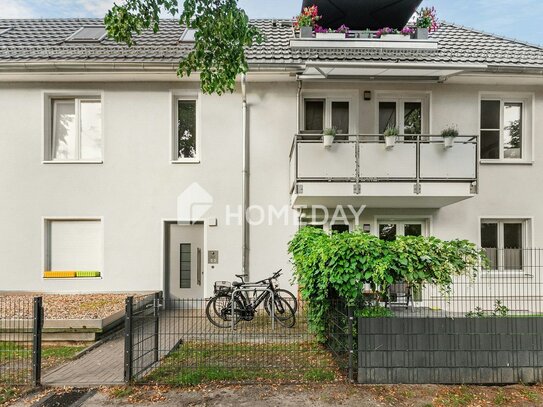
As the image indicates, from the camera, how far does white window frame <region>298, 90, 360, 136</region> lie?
9.18 meters

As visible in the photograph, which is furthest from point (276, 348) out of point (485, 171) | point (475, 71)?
point (475, 71)

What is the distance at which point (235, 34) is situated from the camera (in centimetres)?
580

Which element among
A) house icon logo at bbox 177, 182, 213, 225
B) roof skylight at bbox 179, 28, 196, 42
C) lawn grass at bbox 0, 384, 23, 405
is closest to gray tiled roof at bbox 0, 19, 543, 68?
roof skylight at bbox 179, 28, 196, 42

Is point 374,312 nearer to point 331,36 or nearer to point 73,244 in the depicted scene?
point 331,36

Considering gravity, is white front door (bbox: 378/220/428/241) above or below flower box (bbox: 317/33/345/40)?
below

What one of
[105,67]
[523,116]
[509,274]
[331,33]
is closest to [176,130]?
[105,67]

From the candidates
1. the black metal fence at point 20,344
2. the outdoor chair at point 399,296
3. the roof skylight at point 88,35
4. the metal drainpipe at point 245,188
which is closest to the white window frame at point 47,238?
the black metal fence at point 20,344

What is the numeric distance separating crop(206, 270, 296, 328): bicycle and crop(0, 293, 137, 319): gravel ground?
208cm

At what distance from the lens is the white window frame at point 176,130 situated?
9.02 meters

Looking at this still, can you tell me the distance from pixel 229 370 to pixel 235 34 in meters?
5.14

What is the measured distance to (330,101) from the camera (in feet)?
30.6

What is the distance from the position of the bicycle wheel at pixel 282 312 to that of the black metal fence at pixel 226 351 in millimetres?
177

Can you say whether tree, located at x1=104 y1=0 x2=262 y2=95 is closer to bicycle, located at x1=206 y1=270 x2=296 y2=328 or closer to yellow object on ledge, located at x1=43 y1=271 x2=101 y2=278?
bicycle, located at x1=206 y1=270 x2=296 y2=328

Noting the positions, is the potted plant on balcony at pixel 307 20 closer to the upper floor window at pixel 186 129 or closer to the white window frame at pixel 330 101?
the white window frame at pixel 330 101
